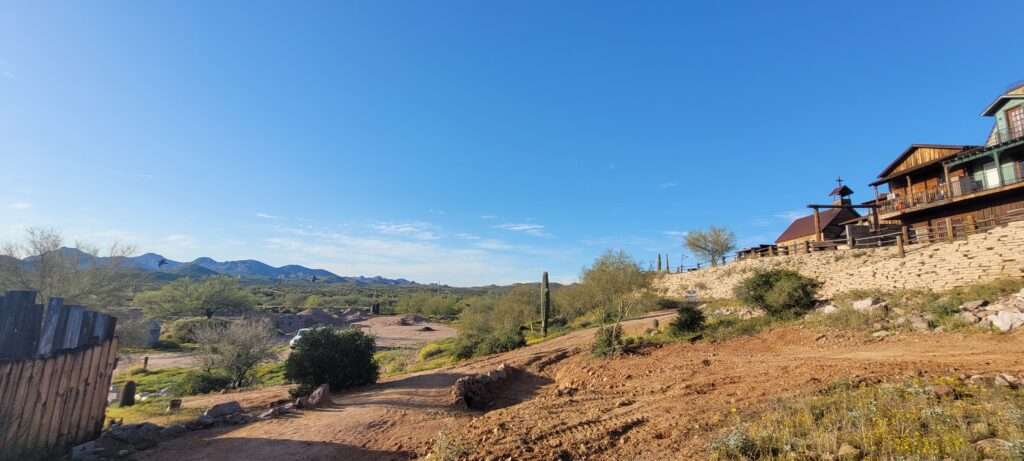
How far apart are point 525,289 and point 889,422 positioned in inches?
1309

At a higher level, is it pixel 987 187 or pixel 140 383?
pixel 987 187

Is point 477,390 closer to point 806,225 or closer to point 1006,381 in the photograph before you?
point 1006,381

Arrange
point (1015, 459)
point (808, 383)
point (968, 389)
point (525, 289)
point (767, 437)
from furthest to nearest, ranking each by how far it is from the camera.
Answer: point (525, 289) < point (808, 383) < point (968, 389) < point (767, 437) < point (1015, 459)

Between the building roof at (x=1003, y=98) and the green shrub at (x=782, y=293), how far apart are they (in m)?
19.2

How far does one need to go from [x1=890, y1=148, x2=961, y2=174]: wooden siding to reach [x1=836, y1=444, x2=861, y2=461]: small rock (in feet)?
106

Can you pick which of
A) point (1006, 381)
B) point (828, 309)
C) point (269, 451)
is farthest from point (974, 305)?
point (269, 451)

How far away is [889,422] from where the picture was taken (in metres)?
5.50

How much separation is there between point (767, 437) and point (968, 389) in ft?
15.0

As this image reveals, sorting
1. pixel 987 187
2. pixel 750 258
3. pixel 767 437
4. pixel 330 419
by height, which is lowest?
pixel 330 419

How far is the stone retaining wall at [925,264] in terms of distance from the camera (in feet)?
49.7

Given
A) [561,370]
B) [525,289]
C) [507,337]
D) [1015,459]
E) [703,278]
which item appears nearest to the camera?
[1015,459]

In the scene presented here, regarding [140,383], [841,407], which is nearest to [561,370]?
[841,407]

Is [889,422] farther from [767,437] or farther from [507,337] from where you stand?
[507,337]

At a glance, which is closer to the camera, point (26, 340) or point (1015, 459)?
point (1015, 459)
